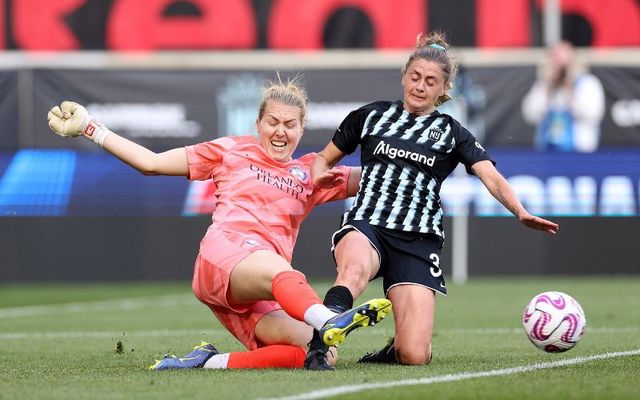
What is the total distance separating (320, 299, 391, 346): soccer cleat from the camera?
592 centimetres

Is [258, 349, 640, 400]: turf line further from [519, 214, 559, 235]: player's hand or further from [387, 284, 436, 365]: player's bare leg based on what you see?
[519, 214, 559, 235]: player's hand

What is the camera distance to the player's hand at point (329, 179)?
275 inches

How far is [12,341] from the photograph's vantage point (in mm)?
8859

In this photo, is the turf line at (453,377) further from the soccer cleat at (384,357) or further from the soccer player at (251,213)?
the soccer cleat at (384,357)

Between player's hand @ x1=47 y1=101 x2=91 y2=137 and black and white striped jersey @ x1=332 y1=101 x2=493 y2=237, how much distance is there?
1510mm

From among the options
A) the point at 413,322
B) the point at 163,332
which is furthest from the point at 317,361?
the point at 163,332

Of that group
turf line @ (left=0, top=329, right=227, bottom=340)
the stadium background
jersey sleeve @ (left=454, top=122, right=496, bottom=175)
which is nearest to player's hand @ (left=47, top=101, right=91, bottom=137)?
jersey sleeve @ (left=454, top=122, right=496, bottom=175)

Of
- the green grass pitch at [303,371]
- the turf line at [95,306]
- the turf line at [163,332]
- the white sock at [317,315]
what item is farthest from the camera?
the turf line at [95,306]

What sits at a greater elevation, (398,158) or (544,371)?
(398,158)

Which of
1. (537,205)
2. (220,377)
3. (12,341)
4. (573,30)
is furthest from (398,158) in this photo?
(573,30)

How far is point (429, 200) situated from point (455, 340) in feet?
5.63

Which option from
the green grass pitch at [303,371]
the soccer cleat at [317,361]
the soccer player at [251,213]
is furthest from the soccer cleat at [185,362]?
the soccer cleat at [317,361]

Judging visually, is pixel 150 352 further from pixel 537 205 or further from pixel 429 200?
pixel 537 205

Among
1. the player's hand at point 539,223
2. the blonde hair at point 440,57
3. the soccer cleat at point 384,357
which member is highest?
the blonde hair at point 440,57
